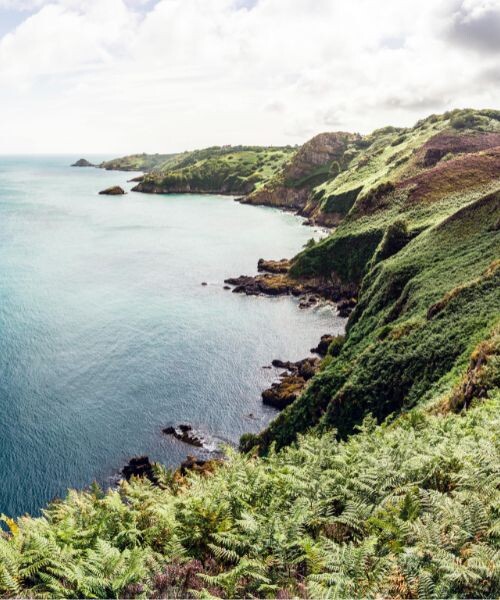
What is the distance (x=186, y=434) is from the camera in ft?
152

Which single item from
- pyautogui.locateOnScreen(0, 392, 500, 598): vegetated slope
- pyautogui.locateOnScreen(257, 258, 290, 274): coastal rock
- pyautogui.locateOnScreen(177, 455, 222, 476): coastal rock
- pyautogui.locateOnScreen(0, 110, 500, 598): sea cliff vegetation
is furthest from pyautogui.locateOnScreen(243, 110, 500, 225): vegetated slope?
pyautogui.locateOnScreen(0, 392, 500, 598): vegetated slope

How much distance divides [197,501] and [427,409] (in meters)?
18.4

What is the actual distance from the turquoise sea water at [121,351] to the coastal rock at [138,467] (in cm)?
115

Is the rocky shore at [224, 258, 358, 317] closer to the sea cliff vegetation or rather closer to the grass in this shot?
the grass

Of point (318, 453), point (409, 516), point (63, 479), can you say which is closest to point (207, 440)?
point (63, 479)

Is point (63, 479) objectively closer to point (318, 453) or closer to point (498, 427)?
point (318, 453)

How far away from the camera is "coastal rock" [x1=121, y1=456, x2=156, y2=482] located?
40.3 meters

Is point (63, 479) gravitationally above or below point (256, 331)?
below

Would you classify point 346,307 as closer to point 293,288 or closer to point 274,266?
point 293,288

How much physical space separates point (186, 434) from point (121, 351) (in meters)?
20.1

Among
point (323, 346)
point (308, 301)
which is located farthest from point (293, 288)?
point (323, 346)

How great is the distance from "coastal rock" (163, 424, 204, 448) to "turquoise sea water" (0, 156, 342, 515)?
964mm

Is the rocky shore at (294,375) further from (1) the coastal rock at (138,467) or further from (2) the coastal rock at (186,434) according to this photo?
(1) the coastal rock at (138,467)

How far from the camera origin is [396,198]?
107 meters
